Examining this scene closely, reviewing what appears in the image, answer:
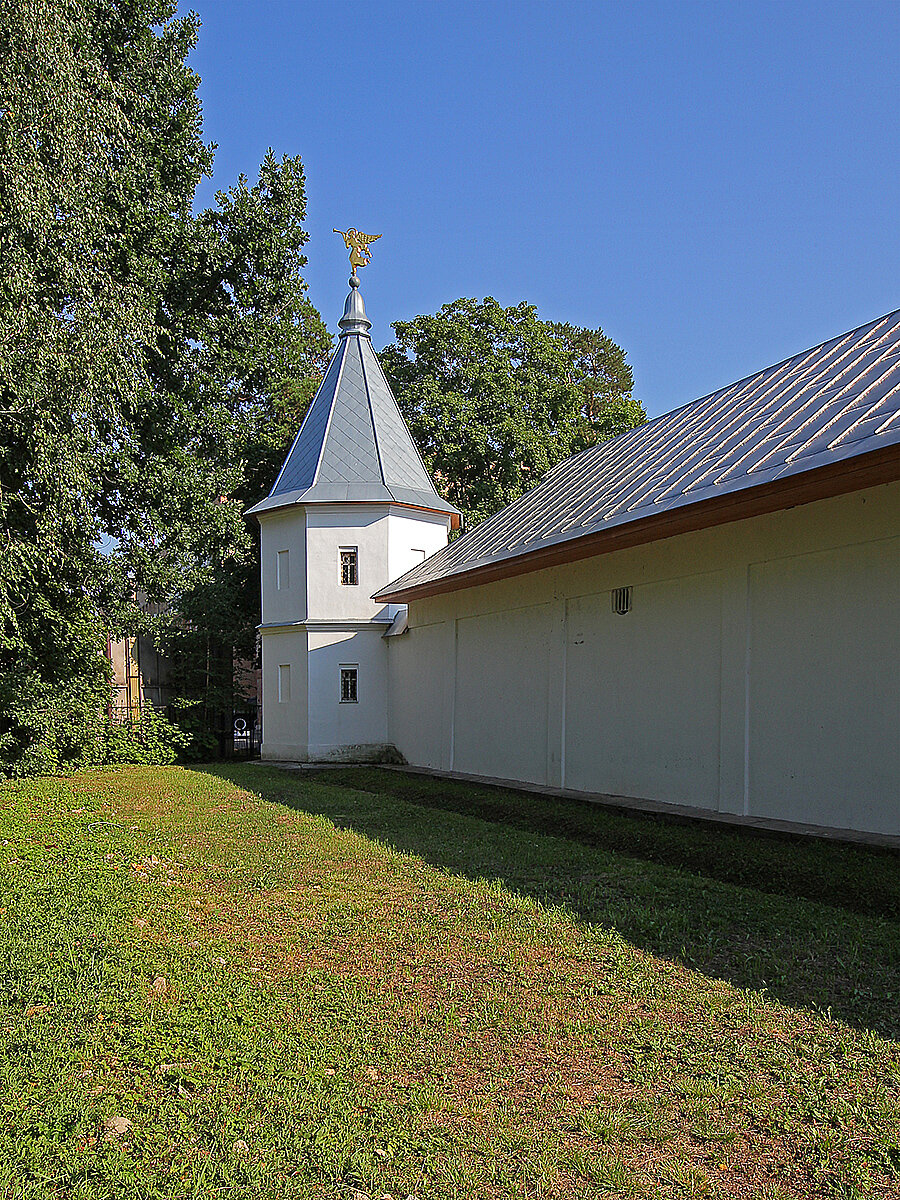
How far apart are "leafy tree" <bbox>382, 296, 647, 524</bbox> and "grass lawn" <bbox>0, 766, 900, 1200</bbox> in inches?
835

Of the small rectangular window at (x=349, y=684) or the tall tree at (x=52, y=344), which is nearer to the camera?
the tall tree at (x=52, y=344)

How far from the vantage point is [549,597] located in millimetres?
12883

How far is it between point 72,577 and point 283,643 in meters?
6.09

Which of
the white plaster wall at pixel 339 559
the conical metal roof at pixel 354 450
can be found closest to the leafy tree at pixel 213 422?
the conical metal roof at pixel 354 450

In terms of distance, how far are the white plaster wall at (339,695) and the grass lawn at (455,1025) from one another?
11.6 m

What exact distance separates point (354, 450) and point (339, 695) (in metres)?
5.54

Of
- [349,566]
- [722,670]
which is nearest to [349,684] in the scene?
[349,566]

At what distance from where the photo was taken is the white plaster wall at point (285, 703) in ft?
64.5

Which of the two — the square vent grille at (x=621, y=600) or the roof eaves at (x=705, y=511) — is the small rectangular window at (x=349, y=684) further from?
the square vent grille at (x=621, y=600)

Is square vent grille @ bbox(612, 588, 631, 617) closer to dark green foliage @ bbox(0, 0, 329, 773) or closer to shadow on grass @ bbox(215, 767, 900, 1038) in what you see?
shadow on grass @ bbox(215, 767, 900, 1038)

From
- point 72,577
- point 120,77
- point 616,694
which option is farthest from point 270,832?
point 120,77

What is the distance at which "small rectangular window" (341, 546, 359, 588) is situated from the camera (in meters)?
19.7

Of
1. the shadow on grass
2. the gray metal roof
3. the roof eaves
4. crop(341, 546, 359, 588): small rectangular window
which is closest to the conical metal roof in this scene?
→ crop(341, 546, 359, 588): small rectangular window

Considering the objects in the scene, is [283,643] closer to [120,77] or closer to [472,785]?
[472,785]
